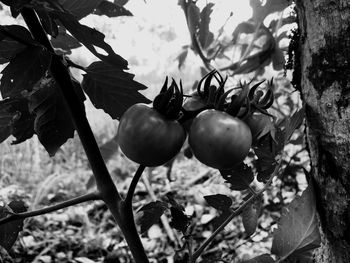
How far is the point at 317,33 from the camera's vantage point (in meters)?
0.71

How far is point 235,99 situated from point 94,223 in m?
1.87

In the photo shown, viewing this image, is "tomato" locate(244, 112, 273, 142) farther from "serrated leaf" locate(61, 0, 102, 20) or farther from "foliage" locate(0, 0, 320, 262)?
"serrated leaf" locate(61, 0, 102, 20)

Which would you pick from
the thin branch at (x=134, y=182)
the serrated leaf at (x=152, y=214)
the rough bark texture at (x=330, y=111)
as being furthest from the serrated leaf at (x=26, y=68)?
the rough bark texture at (x=330, y=111)

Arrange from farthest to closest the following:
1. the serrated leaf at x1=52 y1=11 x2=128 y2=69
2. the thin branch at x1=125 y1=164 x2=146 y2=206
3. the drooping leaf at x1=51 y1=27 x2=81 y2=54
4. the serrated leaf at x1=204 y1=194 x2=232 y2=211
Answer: the drooping leaf at x1=51 y1=27 x2=81 y2=54, the serrated leaf at x1=204 y1=194 x2=232 y2=211, the thin branch at x1=125 y1=164 x2=146 y2=206, the serrated leaf at x1=52 y1=11 x2=128 y2=69

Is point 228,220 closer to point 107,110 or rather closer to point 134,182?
point 134,182

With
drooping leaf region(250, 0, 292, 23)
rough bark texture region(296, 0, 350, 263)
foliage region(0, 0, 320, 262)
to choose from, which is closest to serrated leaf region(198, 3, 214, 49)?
drooping leaf region(250, 0, 292, 23)

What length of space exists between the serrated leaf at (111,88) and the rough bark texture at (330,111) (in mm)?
330

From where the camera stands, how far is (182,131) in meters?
0.65

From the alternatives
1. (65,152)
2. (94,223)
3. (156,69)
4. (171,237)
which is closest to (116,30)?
(156,69)

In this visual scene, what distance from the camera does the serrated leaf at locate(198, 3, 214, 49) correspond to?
50.8 inches

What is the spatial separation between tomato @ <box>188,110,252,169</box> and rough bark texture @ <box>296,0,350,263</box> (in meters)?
0.16

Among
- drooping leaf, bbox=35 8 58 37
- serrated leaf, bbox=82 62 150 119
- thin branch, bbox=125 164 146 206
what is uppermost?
drooping leaf, bbox=35 8 58 37

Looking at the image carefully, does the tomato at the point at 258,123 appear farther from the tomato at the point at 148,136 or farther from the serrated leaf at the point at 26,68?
the serrated leaf at the point at 26,68

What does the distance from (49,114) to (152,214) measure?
304 millimetres
